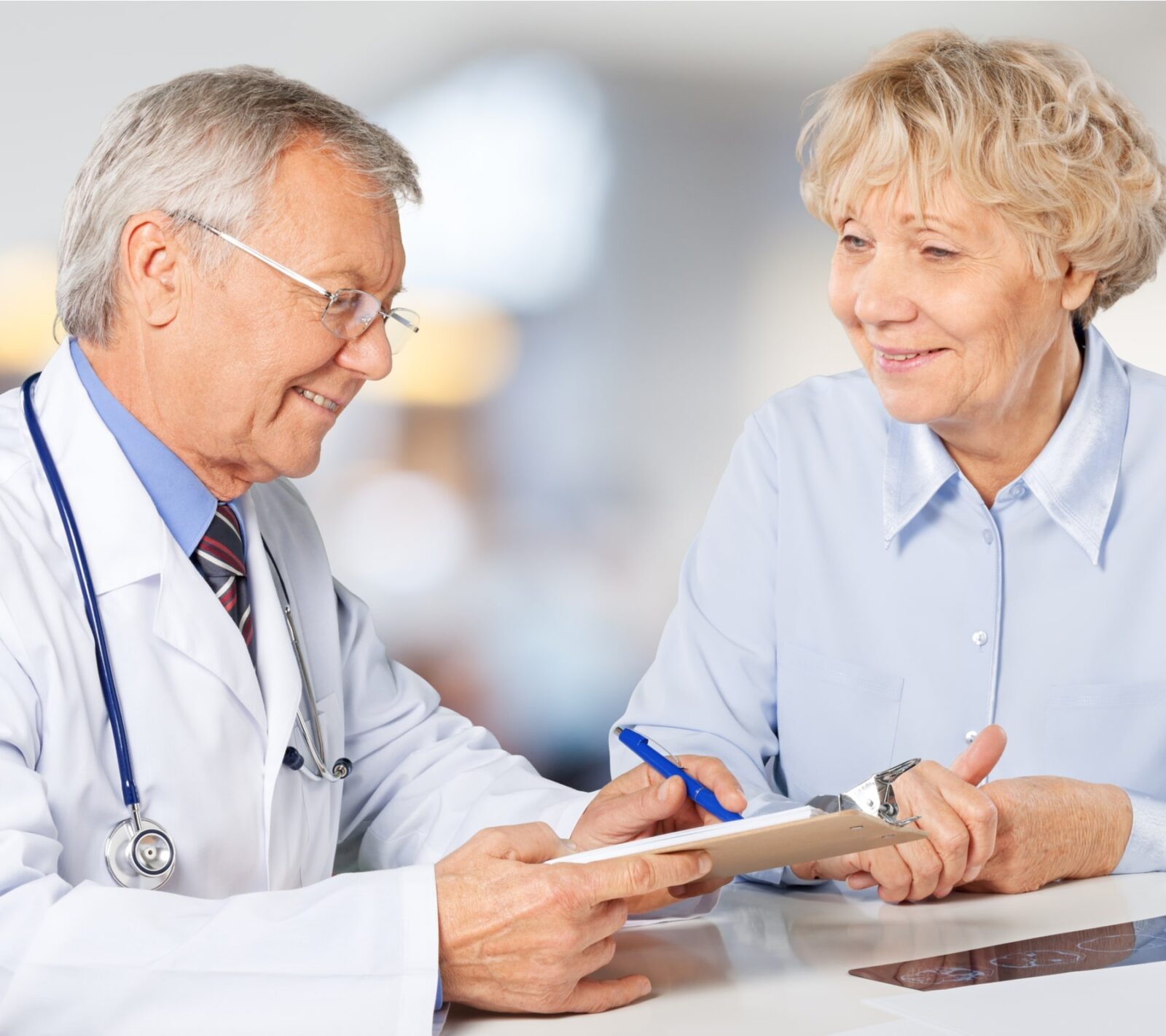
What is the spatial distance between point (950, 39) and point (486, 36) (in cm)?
209

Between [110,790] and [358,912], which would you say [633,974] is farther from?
[110,790]

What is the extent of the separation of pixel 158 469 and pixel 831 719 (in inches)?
35.2

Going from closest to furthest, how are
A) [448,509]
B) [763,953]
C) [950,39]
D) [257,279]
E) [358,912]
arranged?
[358,912] → [763,953] → [257,279] → [950,39] → [448,509]

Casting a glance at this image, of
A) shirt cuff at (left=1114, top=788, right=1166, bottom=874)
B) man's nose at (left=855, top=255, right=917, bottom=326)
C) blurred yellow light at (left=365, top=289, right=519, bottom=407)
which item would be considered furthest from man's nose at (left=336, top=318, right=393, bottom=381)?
blurred yellow light at (left=365, top=289, right=519, bottom=407)

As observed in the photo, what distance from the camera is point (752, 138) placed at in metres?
3.70

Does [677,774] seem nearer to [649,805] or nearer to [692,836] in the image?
[649,805]

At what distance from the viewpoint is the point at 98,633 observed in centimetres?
125

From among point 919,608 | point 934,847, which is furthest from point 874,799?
point 919,608

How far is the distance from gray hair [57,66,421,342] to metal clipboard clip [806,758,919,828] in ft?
2.61

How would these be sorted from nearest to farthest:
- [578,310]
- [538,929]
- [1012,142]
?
[538,929], [1012,142], [578,310]

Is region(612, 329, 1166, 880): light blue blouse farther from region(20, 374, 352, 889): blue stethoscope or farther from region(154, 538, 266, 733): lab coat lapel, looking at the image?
region(20, 374, 352, 889): blue stethoscope

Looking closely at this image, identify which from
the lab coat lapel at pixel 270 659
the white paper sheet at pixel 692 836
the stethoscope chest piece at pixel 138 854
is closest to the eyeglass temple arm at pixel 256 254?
the lab coat lapel at pixel 270 659

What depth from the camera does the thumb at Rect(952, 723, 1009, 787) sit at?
1.38 meters

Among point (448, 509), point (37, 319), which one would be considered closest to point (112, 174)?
point (37, 319)
